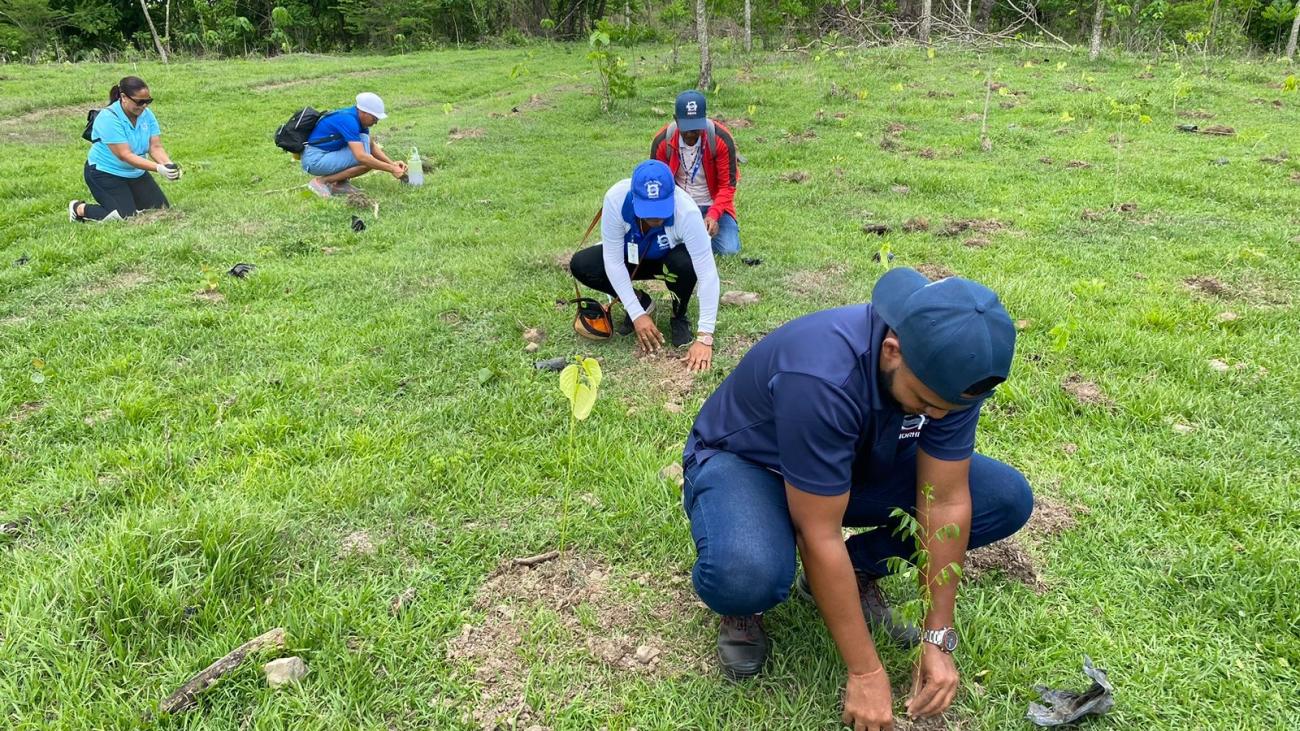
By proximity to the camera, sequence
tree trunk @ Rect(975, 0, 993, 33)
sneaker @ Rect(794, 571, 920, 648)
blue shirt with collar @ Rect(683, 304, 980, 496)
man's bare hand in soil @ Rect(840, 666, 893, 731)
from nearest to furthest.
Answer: blue shirt with collar @ Rect(683, 304, 980, 496), man's bare hand in soil @ Rect(840, 666, 893, 731), sneaker @ Rect(794, 571, 920, 648), tree trunk @ Rect(975, 0, 993, 33)

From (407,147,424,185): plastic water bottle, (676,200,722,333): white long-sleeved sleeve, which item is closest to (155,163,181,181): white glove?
(407,147,424,185): plastic water bottle

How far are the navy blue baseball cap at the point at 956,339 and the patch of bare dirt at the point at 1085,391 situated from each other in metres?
2.25

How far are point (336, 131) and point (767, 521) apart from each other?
6.81 m

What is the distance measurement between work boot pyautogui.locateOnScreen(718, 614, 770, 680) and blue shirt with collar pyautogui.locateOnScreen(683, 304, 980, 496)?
0.46 meters

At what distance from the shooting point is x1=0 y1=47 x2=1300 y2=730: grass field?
201 centimetres

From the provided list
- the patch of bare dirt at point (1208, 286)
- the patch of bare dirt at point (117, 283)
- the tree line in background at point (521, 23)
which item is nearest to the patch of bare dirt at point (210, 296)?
the patch of bare dirt at point (117, 283)

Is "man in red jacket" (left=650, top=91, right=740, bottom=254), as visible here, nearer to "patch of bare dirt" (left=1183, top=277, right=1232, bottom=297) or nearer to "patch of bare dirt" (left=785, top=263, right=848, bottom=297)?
"patch of bare dirt" (left=785, top=263, right=848, bottom=297)

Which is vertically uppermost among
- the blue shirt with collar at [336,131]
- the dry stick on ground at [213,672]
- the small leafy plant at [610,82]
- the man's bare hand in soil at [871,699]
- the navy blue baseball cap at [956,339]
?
the small leafy plant at [610,82]

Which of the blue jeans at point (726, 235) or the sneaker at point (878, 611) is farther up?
the blue jeans at point (726, 235)

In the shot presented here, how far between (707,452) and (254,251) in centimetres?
475

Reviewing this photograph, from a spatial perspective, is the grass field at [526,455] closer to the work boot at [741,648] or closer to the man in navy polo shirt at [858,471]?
the work boot at [741,648]

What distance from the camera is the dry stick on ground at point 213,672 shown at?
186 cm

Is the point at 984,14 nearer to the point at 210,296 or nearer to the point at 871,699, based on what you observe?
the point at 210,296

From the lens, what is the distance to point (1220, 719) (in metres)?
1.90
